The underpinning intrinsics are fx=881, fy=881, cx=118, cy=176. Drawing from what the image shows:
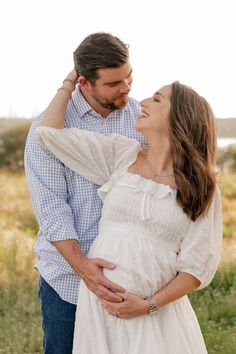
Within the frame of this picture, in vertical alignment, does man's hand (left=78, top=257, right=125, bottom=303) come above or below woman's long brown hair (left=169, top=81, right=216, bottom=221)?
below

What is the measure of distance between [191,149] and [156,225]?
1.01 ft

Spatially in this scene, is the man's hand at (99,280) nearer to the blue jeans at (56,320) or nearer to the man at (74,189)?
the man at (74,189)

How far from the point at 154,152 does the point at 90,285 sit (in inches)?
21.8

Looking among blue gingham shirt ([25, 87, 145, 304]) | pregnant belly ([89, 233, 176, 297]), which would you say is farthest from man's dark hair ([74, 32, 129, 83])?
pregnant belly ([89, 233, 176, 297])

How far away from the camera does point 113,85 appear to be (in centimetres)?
343

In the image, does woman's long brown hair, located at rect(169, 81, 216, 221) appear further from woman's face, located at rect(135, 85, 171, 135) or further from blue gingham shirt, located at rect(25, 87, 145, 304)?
blue gingham shirt, located at rect(25, 87, 145, 304)

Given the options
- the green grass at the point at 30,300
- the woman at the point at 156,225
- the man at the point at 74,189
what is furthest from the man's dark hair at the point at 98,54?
the green grass at the point at 30,300

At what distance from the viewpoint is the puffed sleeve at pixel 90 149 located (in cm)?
338

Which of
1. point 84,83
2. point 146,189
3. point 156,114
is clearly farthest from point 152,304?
point 84,83

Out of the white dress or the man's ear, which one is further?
the man's ear

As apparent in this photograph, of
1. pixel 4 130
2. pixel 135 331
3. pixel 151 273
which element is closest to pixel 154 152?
pixel 151 273

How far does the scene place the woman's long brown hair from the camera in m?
3.22

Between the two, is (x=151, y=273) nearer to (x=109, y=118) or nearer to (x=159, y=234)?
(x=159, y=234)

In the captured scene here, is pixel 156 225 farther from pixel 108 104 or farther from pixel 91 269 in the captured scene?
pixel 108 104
